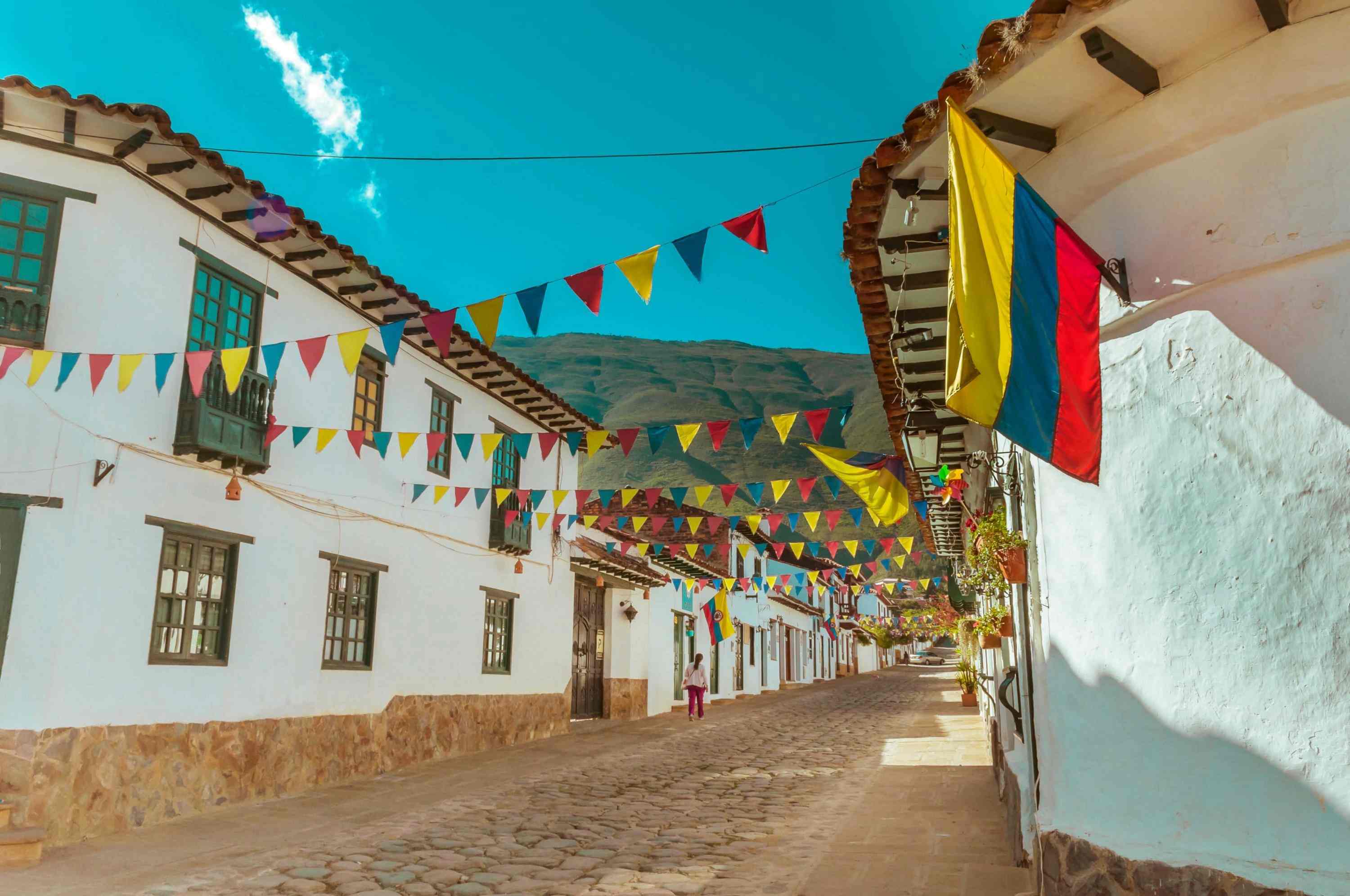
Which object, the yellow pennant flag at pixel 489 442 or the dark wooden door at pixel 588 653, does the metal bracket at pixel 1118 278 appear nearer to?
the yellow pennant flag at pixel 489 442

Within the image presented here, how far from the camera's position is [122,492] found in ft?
28.2

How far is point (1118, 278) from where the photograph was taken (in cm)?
458

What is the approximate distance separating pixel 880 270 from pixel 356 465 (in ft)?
26.9

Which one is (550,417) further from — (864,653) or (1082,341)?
(864,653)

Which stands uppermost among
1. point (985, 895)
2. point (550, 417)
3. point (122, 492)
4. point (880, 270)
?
point (550, 417)

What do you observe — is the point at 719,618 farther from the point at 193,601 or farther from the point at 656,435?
the point at 193,601

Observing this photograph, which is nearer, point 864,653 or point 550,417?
point 550,417

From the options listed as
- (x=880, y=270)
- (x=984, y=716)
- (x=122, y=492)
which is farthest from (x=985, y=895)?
(x=984, y=716)

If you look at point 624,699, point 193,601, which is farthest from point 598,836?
point 624,699

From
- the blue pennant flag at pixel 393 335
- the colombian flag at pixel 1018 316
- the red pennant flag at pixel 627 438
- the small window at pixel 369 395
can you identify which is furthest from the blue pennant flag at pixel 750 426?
the colombian flag at pixel 1018 316

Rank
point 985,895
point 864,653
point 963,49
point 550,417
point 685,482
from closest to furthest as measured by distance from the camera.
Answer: point 963,49, point 985,895, point 550,417, point 864,653, point 685,482

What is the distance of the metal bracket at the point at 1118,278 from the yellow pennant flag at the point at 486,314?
4.47 metres

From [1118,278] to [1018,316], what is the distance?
0.96 meters

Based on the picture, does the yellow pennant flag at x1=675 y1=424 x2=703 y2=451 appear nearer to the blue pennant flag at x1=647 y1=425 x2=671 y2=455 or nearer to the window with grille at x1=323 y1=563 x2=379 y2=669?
the blue pennant flag at x1=647 y1=425 x2=671 y2=455
